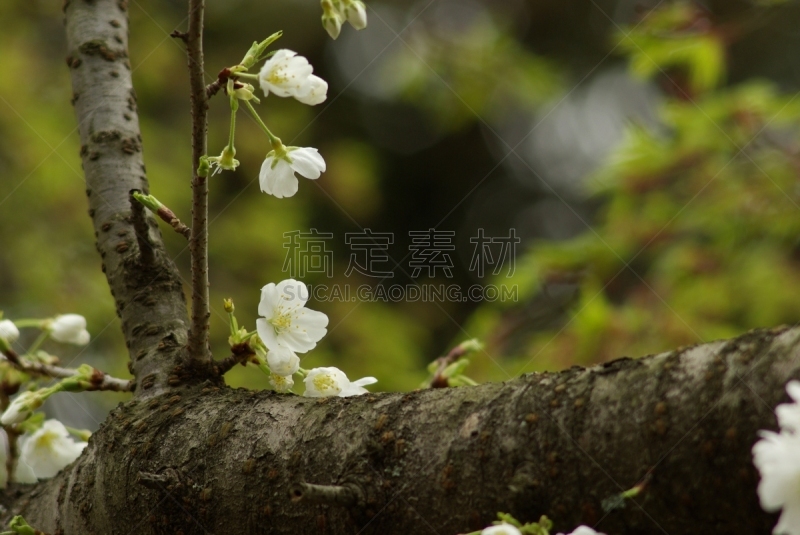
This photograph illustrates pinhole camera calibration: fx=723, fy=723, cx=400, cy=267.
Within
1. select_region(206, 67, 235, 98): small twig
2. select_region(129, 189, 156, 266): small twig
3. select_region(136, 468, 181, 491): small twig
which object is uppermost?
select_region(206, 67, 235, 98): small twig

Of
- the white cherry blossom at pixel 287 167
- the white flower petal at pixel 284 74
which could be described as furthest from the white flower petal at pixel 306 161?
the white flower petal at pixel 284 74

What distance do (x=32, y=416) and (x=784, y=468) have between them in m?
1.06

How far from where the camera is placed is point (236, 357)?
0.95 metres

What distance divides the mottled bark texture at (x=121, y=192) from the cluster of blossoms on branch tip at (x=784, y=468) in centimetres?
68

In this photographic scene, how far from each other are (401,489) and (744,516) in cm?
29

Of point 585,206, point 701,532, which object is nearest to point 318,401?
point 701,532

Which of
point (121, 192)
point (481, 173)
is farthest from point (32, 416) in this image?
point (481, 173)

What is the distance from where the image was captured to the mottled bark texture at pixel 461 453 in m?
0.56

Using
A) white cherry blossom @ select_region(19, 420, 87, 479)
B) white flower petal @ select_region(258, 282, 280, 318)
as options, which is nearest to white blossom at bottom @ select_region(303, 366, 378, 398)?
white flower petal @ select_region(258, 282, 280, 318)

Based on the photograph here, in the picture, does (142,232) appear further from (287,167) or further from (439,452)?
(439,452)

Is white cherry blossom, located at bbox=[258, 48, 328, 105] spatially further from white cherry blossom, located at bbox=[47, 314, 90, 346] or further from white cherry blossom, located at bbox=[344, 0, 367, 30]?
white cherry blossom, located at bbox=[47, 314, 90, 346]

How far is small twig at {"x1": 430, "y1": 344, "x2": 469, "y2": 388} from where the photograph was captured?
1.11 m

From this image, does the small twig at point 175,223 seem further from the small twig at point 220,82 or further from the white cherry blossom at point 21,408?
the white cherry blossom at point 21,408

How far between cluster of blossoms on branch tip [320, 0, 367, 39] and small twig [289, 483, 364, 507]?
531 millimetres
